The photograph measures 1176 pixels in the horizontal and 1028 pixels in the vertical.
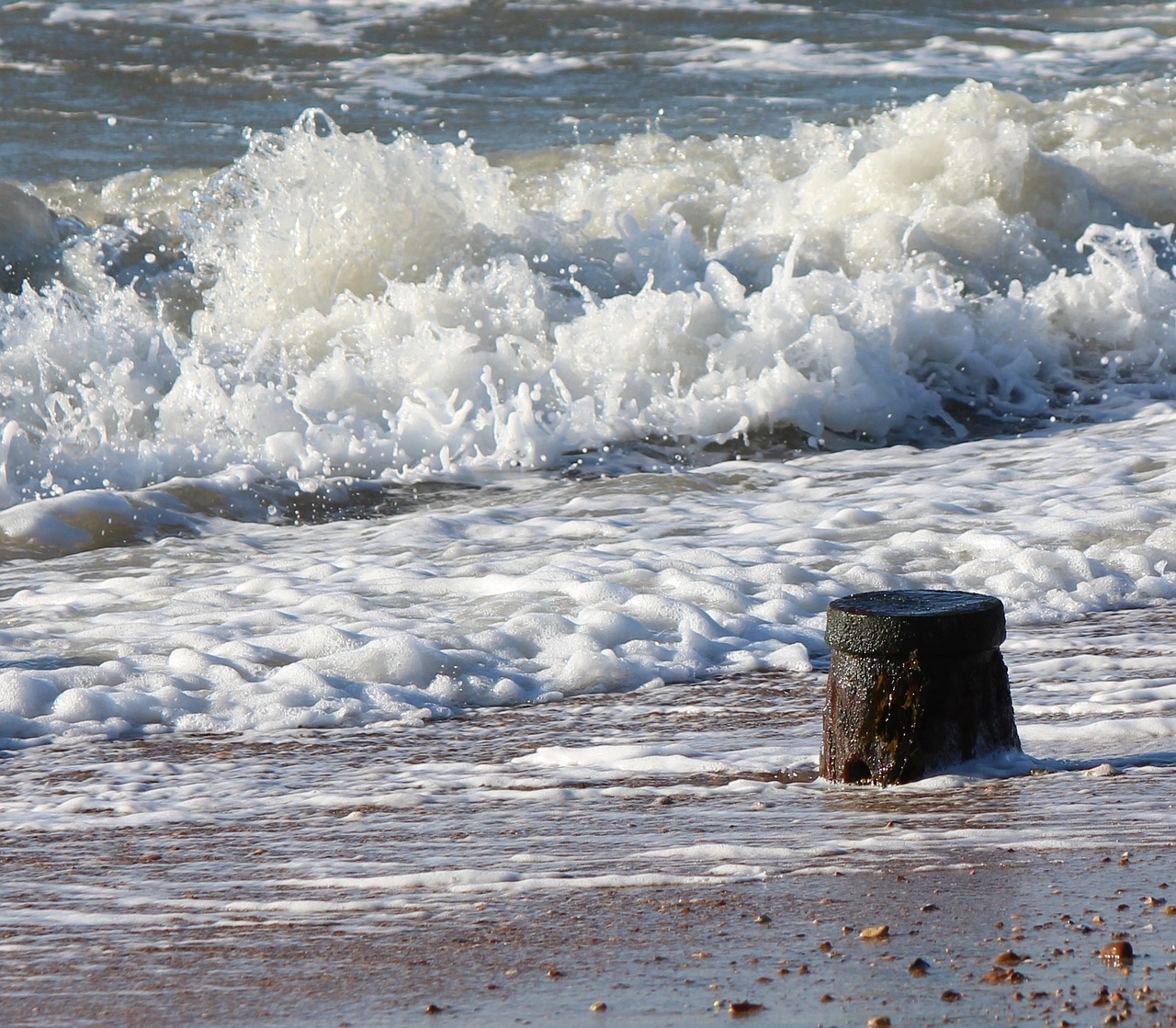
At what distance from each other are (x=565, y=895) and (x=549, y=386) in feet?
19.7

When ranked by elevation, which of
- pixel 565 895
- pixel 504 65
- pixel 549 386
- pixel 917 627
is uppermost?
pixel 504 65

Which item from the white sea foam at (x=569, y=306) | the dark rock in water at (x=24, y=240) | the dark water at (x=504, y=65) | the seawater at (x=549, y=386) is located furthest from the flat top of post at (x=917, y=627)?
the dark water at (x=504, y=65)

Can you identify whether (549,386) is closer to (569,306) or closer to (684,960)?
(569,306)

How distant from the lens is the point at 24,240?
34.4 ft

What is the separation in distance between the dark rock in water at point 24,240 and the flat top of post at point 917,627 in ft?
26.2

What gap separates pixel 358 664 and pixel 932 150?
7.87 m

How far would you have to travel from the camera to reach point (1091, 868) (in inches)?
108

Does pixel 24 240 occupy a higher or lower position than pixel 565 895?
higher

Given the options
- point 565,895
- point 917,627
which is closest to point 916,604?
point 917,627

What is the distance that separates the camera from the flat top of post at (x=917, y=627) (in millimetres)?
3316

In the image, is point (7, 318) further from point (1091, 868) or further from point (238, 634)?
point (1091, 868)

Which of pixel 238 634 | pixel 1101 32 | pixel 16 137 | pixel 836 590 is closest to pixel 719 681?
pixel 836 590

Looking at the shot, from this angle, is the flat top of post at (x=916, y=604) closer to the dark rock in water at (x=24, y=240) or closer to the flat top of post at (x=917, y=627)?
the flat top of post at (x=917, y=627)

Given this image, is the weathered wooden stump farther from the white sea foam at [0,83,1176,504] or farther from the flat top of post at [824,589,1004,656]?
the white sea foam at [0,83,1176,504]
